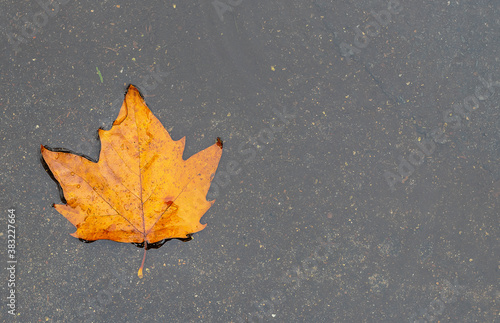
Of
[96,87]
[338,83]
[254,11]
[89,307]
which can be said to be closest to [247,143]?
[338,83]

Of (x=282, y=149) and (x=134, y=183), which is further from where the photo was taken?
(x=282, y=149)

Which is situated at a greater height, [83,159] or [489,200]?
[83,159]

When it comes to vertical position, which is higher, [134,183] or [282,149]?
[134,183]

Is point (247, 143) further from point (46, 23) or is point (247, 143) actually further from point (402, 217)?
point (46, 23)

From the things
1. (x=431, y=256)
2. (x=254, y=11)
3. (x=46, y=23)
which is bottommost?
(x=431, y=256)

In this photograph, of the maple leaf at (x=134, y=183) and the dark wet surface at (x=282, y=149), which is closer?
the maple leaf at (x=134, y=183)
